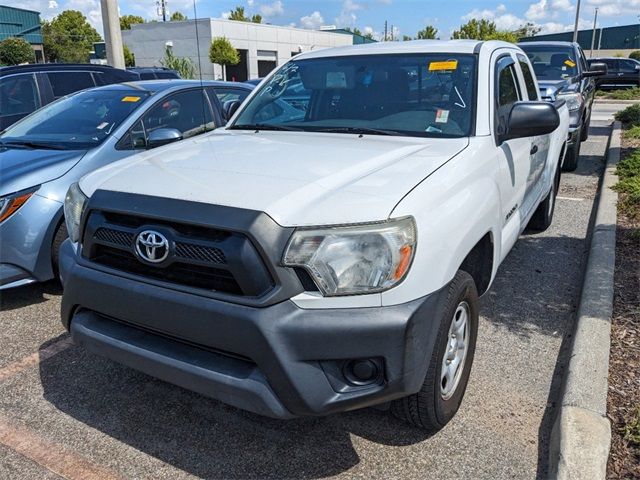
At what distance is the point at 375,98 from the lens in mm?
3664

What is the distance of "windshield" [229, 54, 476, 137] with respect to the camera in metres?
3.45

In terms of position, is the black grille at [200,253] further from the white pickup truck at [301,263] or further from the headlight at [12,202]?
the headlight at [12,202]

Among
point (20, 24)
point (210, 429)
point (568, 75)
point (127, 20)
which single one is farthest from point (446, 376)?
point (127, 20)

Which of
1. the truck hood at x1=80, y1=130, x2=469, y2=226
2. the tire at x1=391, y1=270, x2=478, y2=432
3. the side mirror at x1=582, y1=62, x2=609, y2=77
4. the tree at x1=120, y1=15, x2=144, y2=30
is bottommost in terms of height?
the tire at x1=391, y1=270, x2=478, y2=432

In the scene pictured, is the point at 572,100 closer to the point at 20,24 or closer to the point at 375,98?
the point at 375,98

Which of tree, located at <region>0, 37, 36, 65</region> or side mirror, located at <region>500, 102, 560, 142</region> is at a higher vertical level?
tree, located at <region>0, 37, 36, 65</region>

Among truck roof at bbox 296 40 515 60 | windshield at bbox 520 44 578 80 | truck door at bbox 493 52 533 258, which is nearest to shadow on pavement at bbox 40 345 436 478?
truck door at bbox 493 52 533 258

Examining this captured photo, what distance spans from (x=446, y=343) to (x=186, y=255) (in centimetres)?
118

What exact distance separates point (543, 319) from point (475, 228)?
5.44ft

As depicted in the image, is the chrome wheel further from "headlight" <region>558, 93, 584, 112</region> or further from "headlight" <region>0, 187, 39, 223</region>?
"headlight" <region>558, 93, 584, 112</region>

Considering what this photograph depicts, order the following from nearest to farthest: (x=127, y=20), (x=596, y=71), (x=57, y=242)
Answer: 1. (x=57, y=242)
2. (x=596, y=71)
3. (x=127, y=20)

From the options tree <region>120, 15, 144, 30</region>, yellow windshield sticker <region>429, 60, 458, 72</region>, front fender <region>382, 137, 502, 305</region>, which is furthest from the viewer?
tree <region>120, 15, 144, 30</region>

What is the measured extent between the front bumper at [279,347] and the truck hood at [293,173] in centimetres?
39

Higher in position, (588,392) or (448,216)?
(448,216)
